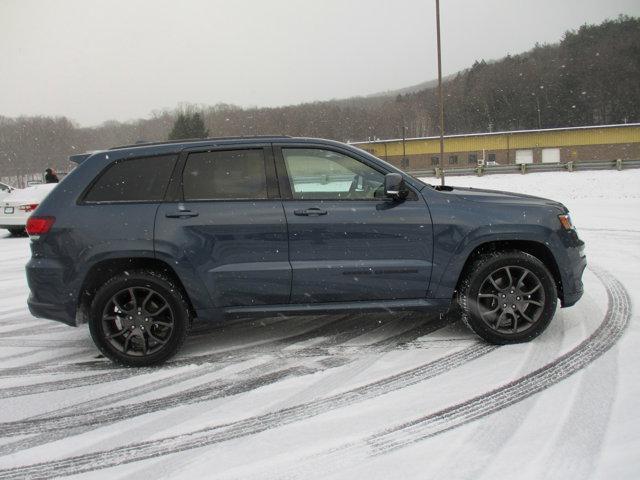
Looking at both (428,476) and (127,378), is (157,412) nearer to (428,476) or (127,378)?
(127,378)

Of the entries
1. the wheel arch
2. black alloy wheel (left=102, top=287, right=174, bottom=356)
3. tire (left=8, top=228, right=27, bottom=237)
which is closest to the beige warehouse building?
tire (left=8, top=228, right=27, bottom=237)

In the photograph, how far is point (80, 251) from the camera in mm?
4297

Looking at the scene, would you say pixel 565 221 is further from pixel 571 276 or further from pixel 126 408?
pixel 126 408

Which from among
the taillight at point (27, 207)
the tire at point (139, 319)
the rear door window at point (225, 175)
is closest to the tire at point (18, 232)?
the taillight at point (27, 207)

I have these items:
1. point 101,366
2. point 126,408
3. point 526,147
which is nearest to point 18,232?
point 101,366

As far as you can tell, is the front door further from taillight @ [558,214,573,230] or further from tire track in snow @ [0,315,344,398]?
taillight @ [558,214,573,230]

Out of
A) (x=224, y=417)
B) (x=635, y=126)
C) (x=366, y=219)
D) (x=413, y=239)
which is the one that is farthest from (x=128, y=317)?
(x=635, y=126)

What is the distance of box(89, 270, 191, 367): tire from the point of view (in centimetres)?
431

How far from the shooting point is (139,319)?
4.39 m

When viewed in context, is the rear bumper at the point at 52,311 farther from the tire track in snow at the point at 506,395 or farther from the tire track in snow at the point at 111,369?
the tire track in snow at the point at 506,395

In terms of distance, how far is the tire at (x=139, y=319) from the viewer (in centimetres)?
431

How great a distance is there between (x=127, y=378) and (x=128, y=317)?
481 millimetres

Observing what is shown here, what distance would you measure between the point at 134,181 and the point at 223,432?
223 centimetres

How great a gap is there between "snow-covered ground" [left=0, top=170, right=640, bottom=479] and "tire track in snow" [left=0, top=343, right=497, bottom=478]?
0.01 m
